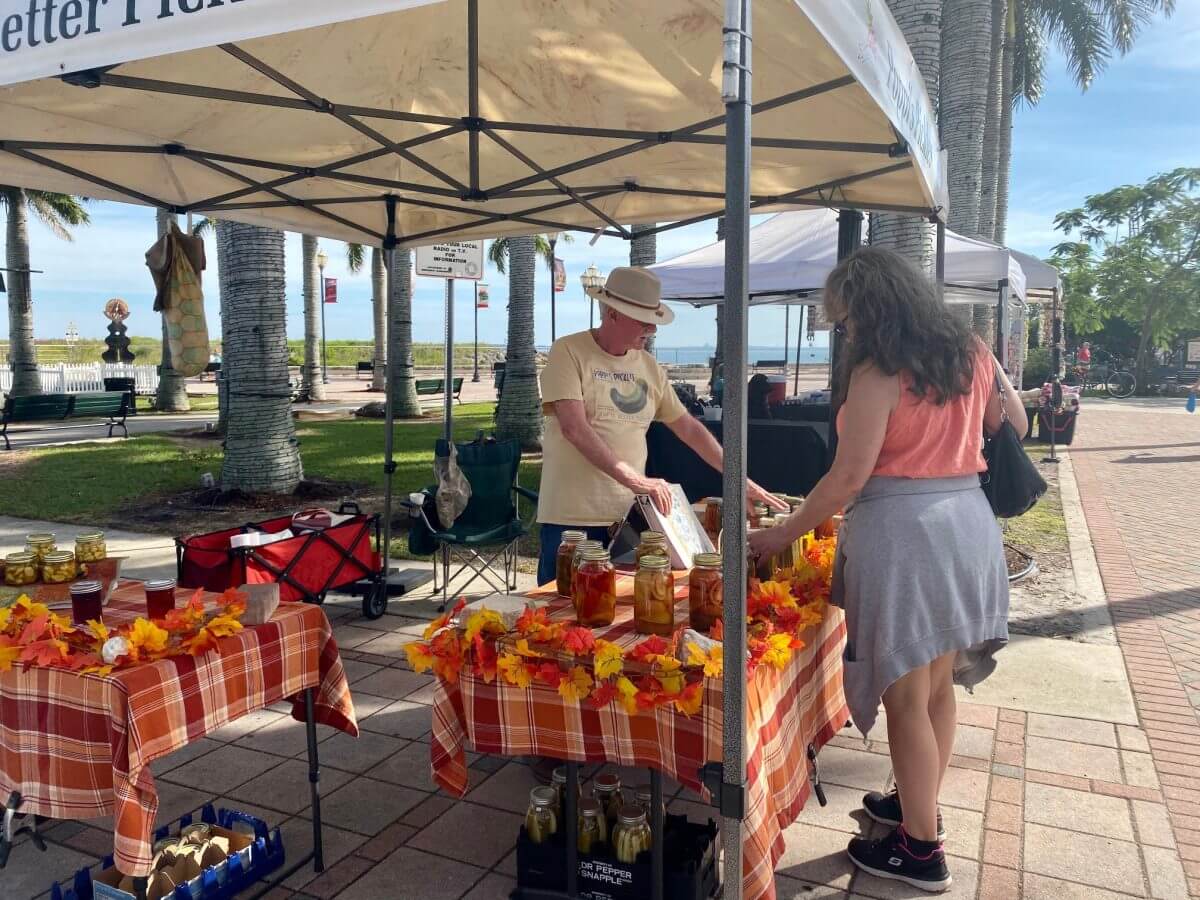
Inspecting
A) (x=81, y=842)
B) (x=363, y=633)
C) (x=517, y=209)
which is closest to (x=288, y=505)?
(x=363, y=633)

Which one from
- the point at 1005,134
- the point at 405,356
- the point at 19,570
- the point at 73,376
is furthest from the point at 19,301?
the point at 1005,134

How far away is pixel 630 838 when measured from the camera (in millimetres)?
2338

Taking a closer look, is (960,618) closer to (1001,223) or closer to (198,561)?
(198,561)

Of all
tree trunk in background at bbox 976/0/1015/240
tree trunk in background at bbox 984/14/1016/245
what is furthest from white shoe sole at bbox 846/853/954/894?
tree trunk in background at bbox 984/14/1016/245

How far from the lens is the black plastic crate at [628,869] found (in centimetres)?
231

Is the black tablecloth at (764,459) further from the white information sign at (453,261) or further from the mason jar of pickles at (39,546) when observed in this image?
the mason jar of pickles at (39,546)

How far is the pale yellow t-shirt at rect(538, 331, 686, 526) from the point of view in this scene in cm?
328

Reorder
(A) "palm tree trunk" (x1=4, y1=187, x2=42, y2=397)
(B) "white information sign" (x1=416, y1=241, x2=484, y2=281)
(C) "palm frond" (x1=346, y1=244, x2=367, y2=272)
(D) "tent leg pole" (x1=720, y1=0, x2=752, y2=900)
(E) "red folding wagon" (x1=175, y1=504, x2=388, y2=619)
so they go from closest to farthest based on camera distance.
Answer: (D) "tent leg pole" (x1=720, y1=0, x2=752, y2=900) < (E) "red folding wagon" (x1=175, y1=504, x2=388, y2=619) < (B) "white information sign" (x1=416, y1=241, x2=484, y2=281) < (A) "palm tree trunk" (x1=4, y1=187, x2=42, y2=397) < (C) "palm frond" (x1=346, y1=244, x2=367, y2=272)

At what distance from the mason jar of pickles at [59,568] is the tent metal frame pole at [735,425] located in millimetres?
2118

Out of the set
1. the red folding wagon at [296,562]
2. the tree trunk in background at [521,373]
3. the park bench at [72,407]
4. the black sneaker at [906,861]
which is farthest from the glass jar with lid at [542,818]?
the park bench at [72,407]

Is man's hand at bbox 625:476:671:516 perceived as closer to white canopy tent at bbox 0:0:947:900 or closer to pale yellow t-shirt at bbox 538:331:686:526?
pale yellow t-shirt at bbox 538:331:686:526

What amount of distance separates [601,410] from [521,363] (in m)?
9.53

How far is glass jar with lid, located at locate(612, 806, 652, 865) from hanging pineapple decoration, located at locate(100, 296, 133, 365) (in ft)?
69.7

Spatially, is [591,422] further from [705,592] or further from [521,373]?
[521,373]
